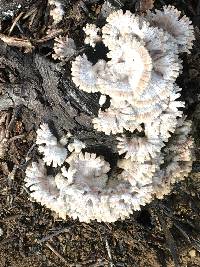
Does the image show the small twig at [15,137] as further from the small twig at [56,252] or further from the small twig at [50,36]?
the small twig at [56,252]

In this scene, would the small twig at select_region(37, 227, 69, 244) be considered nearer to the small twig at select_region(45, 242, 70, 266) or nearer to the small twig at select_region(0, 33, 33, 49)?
the small twig at select_region(45, 242, 70, 266)

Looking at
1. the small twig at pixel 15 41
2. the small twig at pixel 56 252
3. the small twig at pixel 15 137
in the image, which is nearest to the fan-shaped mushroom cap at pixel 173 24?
the small twig at pixel 15 41

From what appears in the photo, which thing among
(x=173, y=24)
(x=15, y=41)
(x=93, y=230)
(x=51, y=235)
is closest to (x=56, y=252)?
(x=51, y=235)

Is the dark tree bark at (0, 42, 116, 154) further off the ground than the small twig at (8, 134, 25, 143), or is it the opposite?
the dark tree bark at (0, 42, 116, 154)

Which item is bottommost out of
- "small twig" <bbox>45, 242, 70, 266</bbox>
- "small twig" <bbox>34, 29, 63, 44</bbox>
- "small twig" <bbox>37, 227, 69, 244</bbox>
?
"small twig" <bbox>45, 242, 70, 266</bbox>

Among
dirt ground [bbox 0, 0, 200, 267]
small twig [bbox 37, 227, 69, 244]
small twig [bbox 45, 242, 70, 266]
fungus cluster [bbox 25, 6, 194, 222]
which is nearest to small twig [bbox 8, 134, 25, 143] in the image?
dirt ground [bbox 0, 0, 200, 267]

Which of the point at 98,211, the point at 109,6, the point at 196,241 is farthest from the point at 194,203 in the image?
the point at 109,6

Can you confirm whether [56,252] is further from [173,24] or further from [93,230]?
[173,24]

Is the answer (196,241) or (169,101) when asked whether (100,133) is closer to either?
(169,101)

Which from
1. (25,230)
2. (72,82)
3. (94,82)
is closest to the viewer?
(94,82)
